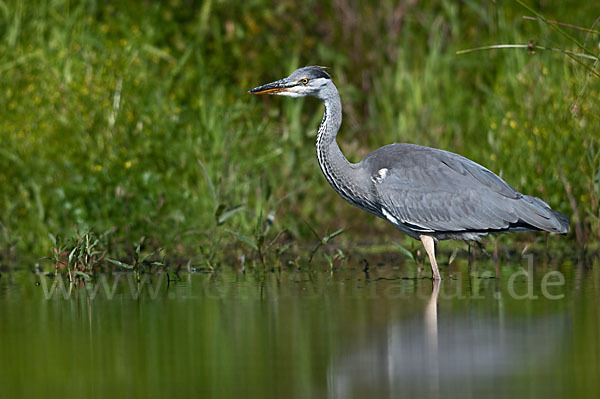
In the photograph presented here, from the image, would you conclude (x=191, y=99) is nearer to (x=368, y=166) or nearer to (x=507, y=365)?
(x=368, y=166)

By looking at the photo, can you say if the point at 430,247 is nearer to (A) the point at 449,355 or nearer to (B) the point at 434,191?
(B) the point at 434,191

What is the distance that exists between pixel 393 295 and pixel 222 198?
2.49m

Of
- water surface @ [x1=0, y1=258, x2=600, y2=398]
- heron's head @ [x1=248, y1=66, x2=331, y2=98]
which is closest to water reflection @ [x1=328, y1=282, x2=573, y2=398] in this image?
water surface @ [x1=0, y1=258, x2=600, y2=398]

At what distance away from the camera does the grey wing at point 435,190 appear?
7613 mm

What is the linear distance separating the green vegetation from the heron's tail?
82 cm

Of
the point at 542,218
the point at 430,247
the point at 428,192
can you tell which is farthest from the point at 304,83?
the point at 542,218

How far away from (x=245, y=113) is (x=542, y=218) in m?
4.35

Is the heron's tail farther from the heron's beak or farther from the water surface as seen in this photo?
the heron's beak

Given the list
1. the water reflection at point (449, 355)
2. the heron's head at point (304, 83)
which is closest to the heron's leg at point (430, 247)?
the water reflection at point (449, 355)

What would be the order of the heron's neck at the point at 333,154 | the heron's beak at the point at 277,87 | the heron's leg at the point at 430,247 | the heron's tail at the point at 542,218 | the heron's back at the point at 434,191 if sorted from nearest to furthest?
1. the heron's tail at the point at 542,218
2. the heron's leg at the point at 430,247
3. the heron's back at the point at 434,191
4. the heron's neck at the point at 333,154
5. the heron's beak at the point at 277,87

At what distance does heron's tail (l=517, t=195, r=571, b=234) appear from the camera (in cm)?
729

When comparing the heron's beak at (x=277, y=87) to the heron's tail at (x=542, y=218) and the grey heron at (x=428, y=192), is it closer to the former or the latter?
the grey heron at (x=428, y=192)

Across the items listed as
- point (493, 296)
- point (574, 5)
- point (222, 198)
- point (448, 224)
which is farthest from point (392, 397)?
point (574, 5)

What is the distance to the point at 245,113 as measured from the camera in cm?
1086
